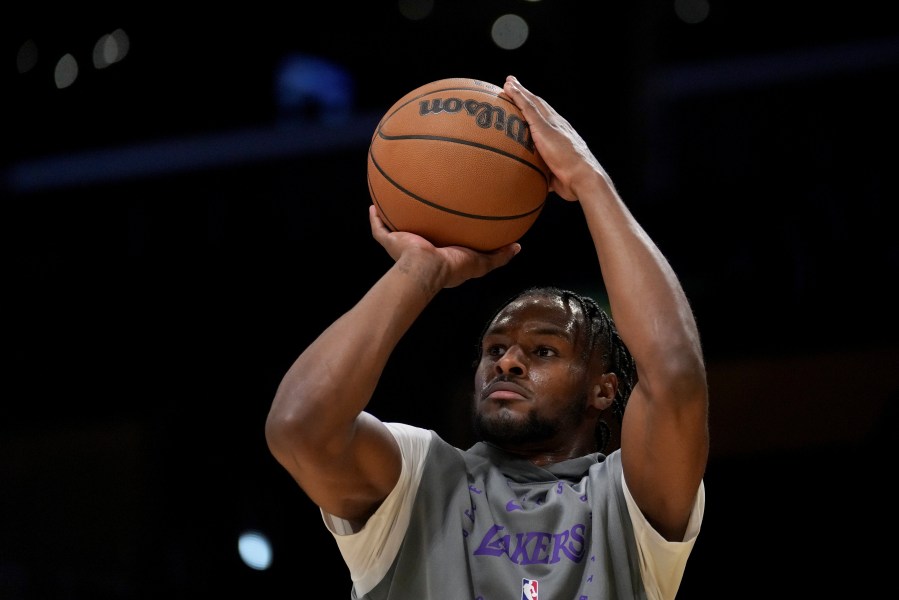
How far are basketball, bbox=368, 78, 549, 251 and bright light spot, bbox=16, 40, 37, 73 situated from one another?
12.6ft

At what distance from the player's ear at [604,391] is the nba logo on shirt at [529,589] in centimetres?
58

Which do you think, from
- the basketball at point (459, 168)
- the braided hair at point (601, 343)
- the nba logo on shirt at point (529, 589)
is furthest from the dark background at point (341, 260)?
the basketball at point (459, 168)

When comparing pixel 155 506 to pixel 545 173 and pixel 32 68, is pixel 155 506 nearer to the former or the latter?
pixel 32 68

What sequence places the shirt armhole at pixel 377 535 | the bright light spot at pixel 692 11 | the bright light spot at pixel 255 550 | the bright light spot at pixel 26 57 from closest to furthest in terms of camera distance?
1. the shirt armhole at pixel 377 535
2. the bright light spot at pixel 255 550
3. the bright light spot at pixel 692 11
4. the bright light spot at pixel 26 57

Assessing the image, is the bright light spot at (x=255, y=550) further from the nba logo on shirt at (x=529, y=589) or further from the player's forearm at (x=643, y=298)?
the player's forearm at (x=643, y=298)

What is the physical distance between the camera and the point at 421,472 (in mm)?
2275

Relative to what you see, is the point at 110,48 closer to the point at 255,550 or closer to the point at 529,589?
the point at 255,550

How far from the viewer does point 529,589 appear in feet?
6.82

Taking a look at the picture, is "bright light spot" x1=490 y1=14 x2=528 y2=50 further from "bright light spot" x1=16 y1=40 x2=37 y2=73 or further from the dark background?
"bright light spot" x1=16 y1=40 x2=37 y2=73

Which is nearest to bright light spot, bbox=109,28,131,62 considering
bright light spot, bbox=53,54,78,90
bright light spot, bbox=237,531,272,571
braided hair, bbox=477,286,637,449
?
bright light spot, bbox=53,54,78,90

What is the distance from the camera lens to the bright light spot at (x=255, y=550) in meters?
4.41

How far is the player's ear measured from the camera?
2.55m

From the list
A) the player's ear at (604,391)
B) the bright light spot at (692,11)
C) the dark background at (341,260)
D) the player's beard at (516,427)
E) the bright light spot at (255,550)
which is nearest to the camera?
the player's beard at (516,427)

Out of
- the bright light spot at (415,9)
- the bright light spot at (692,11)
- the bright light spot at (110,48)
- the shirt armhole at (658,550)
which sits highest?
the bright light spot at (415,9)
